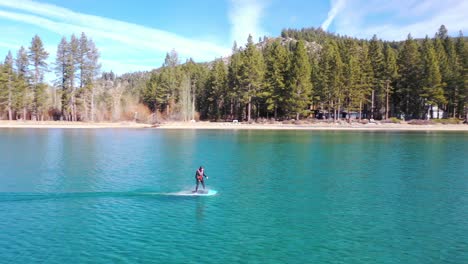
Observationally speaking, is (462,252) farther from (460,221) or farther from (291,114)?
(291,114)

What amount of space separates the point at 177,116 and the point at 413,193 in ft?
327

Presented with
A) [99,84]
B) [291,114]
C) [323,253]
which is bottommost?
[323,253]

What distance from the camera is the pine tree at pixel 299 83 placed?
335ft

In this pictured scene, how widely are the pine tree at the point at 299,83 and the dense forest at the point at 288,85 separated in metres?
0.26

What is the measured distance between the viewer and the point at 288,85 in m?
105

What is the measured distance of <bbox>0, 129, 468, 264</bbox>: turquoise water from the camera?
53.0 ft

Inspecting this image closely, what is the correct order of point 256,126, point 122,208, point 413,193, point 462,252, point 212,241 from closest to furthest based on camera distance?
point 462,252 → point 212,241 → point 122,208 → point 413,193 → point 256,126

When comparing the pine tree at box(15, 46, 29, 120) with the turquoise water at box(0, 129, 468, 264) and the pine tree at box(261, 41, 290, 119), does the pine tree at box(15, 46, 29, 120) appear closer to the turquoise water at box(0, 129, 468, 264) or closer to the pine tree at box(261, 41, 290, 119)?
the pine tree at box(261, 41, 290, 119)

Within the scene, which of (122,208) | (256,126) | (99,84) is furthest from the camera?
(99,84)

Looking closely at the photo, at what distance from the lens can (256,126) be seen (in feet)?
327

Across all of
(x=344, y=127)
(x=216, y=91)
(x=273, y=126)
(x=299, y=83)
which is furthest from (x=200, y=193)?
(x=216, y=91)

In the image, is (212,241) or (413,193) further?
(413,193)

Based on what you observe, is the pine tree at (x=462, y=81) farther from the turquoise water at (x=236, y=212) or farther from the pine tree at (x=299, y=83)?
the turquoise water at (x=236, y=212)

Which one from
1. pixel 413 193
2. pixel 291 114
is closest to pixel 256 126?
pixel 291 114
